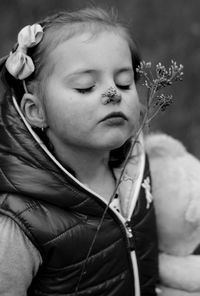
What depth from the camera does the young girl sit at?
5.45 ft

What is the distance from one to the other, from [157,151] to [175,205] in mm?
228

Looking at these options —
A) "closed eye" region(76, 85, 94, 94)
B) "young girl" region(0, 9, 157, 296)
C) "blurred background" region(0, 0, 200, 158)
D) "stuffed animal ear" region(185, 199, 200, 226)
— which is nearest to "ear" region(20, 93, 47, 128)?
"young girl" region(0, 9, 157, 296)

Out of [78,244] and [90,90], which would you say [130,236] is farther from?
[90,90]

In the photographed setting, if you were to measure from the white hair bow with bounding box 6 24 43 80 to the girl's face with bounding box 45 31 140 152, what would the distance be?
0.08m

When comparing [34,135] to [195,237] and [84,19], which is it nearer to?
[84,19]

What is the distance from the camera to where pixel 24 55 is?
→ 1.76 m

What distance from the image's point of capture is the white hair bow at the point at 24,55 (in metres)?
1.75

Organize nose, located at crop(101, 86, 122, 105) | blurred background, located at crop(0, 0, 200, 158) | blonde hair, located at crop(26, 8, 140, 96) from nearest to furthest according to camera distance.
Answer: nose, located at crop(101, 86, 122, 105)
blonde hair, located at crop(26, 8, 140, 96)
blurred background, located at crop(0, 0, 200, 158)

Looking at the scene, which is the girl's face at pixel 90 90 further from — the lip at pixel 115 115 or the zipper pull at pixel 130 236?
the zipper pull at pixel 130 236

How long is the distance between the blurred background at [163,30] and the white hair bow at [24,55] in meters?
1.79

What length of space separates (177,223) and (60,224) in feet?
1.68

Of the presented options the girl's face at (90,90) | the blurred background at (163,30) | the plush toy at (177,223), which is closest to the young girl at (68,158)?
the girl's face at (90,90)

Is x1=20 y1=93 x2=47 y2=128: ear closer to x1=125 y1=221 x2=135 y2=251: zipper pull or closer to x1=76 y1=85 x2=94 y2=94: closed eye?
x1=76 y1=85 x2=94 y2=94: closed eye

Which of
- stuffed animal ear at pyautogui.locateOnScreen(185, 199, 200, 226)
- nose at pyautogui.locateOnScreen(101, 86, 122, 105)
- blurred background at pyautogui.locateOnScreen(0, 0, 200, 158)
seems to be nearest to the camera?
nose at pyautogui.locateOnScreen(101, 86, 122, 105)
